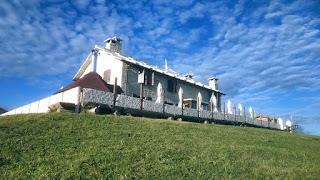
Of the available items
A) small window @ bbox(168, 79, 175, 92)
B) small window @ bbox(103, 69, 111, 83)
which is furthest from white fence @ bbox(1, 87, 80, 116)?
small window @ bbox(168, 79, 175, 92)

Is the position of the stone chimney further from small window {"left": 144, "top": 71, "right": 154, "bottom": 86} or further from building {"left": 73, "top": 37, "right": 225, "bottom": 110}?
small window {"left": 144, "top": 71, "right": 154, "bottom": 86}

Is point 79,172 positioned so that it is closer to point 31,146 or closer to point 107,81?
point 31,146

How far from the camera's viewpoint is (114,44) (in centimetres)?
3747

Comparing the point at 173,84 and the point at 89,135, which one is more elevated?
the point at 173,84

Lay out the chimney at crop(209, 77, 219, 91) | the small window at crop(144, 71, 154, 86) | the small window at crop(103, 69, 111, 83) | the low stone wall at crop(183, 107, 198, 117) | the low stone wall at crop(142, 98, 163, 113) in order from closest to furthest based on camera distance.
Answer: the low stone wall at crop(142, 98, 163, 113)
the low stone wall at crop(183, 107, 198, 117)
the small window at crop(103, 69, 111, 83)
the small window at crop(144, 71, 154, 86)
the chimney at crop(209, 77, 219, 91)

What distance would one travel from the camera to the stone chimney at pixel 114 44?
122 feet

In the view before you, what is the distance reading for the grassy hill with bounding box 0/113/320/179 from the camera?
476 inches

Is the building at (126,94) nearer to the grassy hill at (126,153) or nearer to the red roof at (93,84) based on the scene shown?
the red roof at (93,84)

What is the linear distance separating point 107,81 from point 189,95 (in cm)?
1236

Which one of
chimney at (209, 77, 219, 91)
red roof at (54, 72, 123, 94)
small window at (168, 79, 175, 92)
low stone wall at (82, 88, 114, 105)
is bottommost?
low stone wall at (82, 88, 114, 105)

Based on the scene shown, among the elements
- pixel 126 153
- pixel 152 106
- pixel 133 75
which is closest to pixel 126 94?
pixel 133 75

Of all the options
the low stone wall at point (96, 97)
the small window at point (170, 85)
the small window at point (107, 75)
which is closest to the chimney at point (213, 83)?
the small window at point (170, 85)

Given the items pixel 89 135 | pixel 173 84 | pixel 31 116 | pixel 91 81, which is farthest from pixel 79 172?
pixel 173 84

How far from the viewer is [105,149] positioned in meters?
14.3
